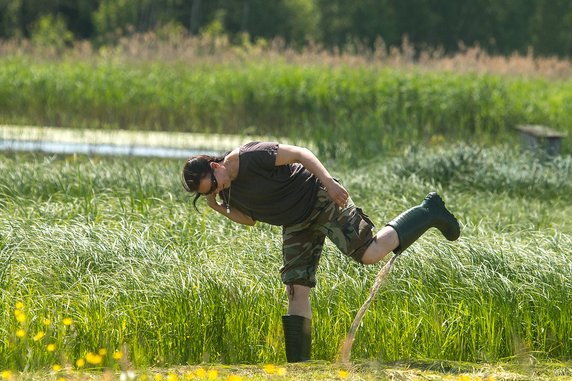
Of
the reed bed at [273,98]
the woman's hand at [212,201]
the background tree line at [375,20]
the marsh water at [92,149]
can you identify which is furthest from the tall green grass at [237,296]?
the background tree line at [375,20]

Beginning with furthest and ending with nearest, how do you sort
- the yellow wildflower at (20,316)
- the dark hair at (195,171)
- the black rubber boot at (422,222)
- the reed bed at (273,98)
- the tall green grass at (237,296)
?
the reed bed at (273,98)
the tall green grass at (237,296)
the black rubber boot at (422,222)
the dark hair at (195,171)
the yellow wildflower at (20,316)

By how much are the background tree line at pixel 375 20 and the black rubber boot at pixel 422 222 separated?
1408 inches

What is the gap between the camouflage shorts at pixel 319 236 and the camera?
17.7ft

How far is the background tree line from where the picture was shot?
42.1 meters

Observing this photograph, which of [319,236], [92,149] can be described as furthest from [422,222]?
[92,149]

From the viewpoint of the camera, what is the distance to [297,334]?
18.0ft

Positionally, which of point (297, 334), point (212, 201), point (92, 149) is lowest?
point (297, 334)

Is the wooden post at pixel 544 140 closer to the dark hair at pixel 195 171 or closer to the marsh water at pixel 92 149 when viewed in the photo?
the marsh water at pixel 92 149

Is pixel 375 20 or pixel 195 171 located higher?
pixel 375 20

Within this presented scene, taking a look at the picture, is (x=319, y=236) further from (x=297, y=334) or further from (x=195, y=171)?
(x=195, y=171)

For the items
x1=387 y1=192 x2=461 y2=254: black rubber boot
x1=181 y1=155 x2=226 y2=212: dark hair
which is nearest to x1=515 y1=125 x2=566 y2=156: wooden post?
x1=387 y1=192 x2=461 y2=254: black rubber boot

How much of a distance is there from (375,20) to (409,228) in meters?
39.1

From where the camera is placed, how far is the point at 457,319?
19.1 ft

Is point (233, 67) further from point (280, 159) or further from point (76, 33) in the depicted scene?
point (76, 33)
